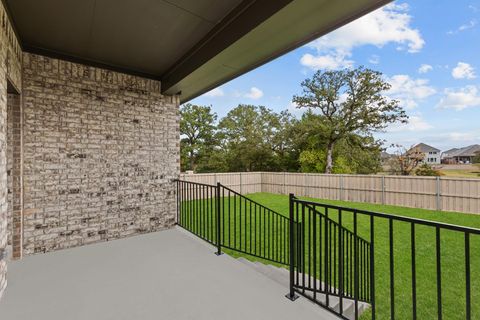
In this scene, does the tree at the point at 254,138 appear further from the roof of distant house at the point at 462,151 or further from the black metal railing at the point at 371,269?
the roof of distant house at the point at 462,151

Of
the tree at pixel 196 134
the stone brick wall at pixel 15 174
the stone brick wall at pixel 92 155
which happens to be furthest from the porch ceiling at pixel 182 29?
the tree at pixel 196 134

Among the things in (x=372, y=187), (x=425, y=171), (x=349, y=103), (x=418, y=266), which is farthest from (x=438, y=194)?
(x=349, y=103)

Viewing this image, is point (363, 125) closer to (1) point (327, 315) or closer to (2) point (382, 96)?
(2) point (382, 96)

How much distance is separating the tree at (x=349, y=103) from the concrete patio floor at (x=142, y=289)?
12.7m

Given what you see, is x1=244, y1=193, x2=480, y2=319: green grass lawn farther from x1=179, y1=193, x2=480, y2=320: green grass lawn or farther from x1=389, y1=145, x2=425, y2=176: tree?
x1=389, y1=145, x2=425, y2=176: tree

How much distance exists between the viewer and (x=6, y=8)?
2008 mm

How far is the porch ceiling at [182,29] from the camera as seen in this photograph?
183cm

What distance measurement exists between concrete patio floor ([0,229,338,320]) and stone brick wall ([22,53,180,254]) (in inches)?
16.9

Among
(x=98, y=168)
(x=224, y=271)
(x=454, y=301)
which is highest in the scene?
(x=98, y=168)

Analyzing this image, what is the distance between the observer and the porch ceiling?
→ 1825 millimetres

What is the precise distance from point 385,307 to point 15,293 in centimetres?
374

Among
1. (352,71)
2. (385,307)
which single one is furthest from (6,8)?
(352,71)

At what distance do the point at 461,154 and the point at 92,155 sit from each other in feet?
149

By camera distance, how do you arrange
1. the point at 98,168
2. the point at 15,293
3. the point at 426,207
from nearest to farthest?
the point at 15,293, the point at 98,168, the point at 426,207
